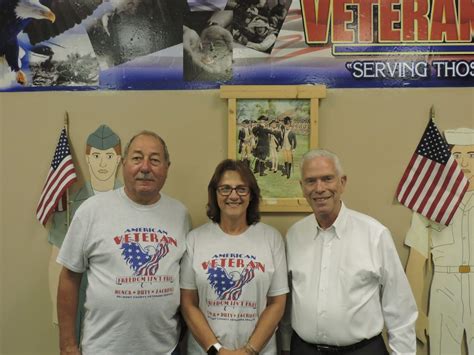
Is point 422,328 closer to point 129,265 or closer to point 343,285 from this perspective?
point 343,285

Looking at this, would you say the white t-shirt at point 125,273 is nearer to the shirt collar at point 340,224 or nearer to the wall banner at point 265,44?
the shirt collar at point 340,224

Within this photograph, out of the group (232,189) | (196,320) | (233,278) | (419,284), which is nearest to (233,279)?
(233,278)

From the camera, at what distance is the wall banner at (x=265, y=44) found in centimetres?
231

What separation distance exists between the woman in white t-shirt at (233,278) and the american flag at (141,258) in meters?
0.14

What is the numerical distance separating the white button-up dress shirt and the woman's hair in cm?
31

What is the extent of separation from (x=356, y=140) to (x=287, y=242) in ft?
2.38

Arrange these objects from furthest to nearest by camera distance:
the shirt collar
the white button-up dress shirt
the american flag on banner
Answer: the american flag on banner
the shirt collar
the white button-up dress shirt

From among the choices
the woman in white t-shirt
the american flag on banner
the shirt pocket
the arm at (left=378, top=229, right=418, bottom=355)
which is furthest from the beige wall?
the arm at (left=378, top=229, right=418, bottom=355)

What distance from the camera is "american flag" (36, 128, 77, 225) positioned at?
2.32 m

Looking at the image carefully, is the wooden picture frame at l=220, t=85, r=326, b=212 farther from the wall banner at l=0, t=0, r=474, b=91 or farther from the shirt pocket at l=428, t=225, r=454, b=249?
the shirt pocket at l=428, t=225, r=454, b=249

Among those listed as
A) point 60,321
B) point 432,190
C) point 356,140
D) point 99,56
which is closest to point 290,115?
point 356,140

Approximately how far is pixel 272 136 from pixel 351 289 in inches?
36.8

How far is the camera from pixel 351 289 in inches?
69.7

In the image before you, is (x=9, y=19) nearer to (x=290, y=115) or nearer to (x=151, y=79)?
(x=151, y=79)
